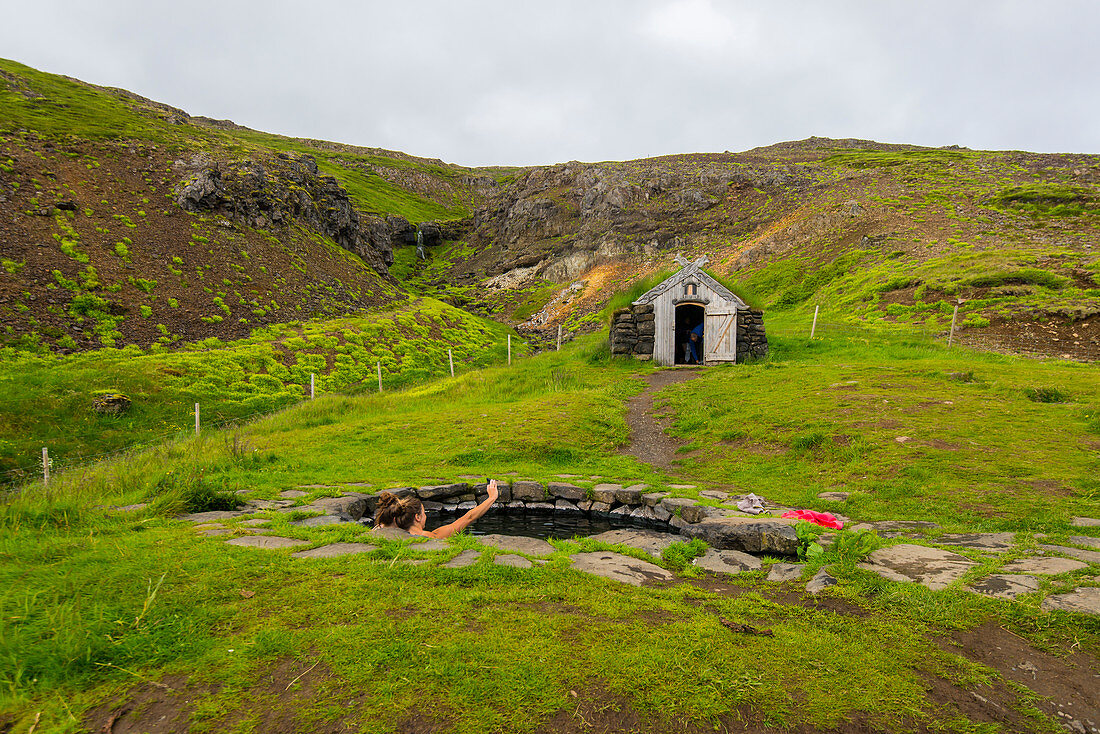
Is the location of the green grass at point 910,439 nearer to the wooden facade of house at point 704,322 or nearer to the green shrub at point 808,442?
the green shrub at point 808,442

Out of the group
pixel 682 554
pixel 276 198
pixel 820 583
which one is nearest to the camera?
pixel 820 583

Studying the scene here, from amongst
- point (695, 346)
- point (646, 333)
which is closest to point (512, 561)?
point (646, 333)

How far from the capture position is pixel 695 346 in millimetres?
26047

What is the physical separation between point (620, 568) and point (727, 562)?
1.33m

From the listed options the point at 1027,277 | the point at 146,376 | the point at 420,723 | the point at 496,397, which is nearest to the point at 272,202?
the point at 146,376

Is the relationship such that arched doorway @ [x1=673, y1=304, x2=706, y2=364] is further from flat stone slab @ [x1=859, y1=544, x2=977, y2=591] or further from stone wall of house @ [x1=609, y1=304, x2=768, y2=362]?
flat stone slab @ [x1=859, y1=544, x2=977, y2=591]

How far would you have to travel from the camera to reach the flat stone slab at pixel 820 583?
Answer: 4.40 m

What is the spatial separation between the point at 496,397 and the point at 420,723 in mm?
15663

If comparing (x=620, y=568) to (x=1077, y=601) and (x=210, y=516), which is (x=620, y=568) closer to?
(x=1077, y=601)

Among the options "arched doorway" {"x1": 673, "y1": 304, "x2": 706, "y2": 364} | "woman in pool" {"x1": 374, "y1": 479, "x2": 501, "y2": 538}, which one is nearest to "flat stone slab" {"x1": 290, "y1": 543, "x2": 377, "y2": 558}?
"woman in pool" {"x1": 374, "y1": 479, "x2": 501, "y2": 538}

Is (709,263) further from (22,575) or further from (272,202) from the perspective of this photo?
(22,575)

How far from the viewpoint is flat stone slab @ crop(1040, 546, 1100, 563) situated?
4715 mm

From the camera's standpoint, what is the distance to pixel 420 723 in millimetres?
2572

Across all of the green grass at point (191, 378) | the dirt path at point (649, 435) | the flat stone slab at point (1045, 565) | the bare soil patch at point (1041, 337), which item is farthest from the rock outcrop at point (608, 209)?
the flat stone slab at point (1045, 565)
